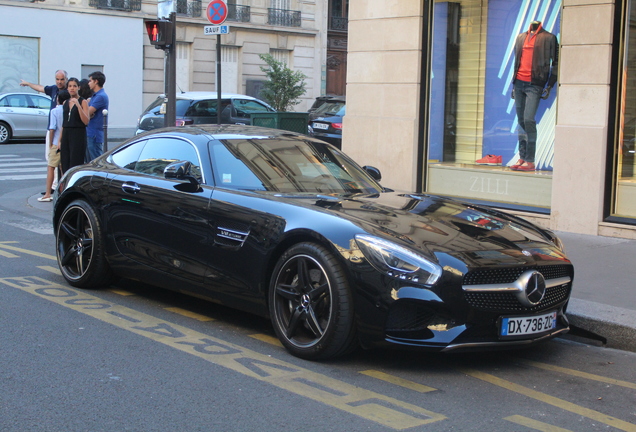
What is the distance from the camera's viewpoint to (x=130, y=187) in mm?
6516

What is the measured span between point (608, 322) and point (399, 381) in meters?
1.97

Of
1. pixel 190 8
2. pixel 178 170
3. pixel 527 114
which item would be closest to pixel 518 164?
pixel 527 114

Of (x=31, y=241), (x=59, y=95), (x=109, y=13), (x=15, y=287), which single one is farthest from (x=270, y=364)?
(x=109, y=13)

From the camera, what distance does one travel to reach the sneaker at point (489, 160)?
37.8 feet

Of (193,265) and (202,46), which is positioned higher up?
(202,46)

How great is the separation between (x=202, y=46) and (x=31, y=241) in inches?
1050

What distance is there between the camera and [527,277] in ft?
16.1

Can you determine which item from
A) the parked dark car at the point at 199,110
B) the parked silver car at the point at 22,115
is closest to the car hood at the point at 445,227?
the parked dark car at the point at 199,110

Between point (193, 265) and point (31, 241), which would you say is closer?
point (193, 265)

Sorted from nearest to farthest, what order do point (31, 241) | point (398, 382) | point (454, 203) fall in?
point (398, 382) → point (454, 203) → point (31, 241)

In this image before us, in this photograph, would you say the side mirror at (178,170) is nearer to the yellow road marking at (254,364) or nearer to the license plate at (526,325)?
the yellow road marking at (254,364)

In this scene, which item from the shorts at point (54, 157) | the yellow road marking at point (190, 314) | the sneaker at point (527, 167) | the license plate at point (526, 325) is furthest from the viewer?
the shorts at point (54, 157)

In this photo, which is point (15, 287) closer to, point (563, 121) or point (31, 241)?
point (31, 241)

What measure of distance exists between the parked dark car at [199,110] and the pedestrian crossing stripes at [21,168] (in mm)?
2360
